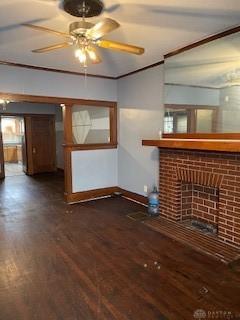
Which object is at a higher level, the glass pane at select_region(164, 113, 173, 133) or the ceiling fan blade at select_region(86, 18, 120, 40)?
the ceiling fan blade at select_region(86, 18, 120, 40)

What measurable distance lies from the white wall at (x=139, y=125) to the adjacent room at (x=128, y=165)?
0.03 metres

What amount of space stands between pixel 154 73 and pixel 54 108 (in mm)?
4928

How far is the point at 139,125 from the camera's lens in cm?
449

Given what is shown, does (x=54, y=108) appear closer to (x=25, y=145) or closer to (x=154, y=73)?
(x=25, y=145)

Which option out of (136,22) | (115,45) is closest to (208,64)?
(136,22)

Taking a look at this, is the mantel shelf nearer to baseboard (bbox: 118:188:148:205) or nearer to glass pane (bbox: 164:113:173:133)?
glass pane (bbox: 164:113:173:133)

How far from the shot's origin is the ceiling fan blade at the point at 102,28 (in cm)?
184

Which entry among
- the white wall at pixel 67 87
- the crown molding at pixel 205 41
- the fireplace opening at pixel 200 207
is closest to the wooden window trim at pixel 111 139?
the white wall at pixel 67 87

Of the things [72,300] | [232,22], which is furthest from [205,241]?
[232,22]

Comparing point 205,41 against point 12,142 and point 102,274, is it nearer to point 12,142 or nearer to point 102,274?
point 102,274

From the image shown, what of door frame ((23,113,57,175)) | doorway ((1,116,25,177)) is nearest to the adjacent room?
door frame ((23,113,57,175))

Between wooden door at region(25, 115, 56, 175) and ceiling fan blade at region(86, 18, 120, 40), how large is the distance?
6.24m

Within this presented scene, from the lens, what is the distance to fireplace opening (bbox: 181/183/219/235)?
328 cm

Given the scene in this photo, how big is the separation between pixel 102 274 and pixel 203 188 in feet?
6.31
